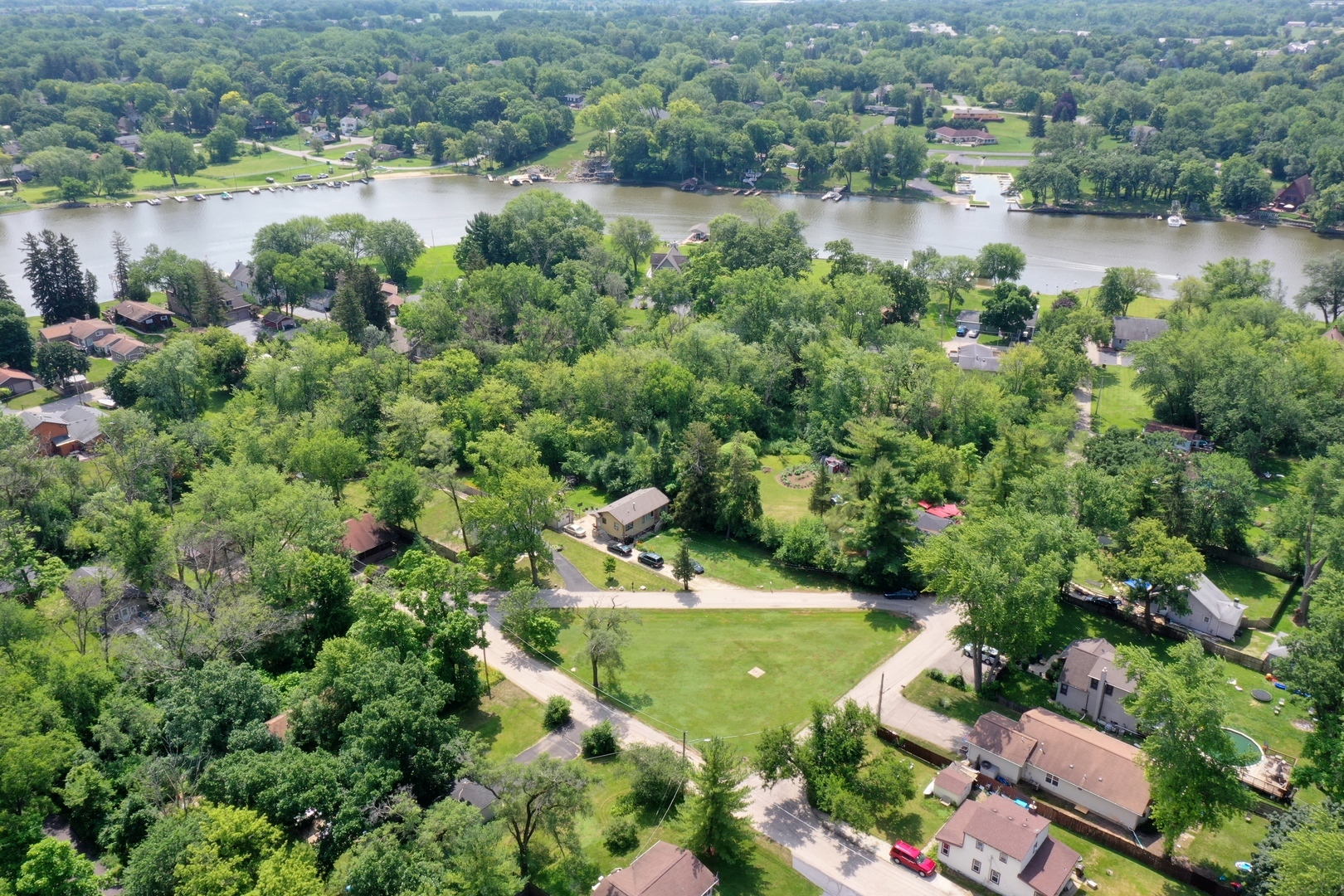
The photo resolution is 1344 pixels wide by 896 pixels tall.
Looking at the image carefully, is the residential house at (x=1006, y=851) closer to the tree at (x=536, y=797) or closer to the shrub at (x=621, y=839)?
the shrub at (x=621, y=839)

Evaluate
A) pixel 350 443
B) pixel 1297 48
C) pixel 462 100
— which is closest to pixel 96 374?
pixel 350 443

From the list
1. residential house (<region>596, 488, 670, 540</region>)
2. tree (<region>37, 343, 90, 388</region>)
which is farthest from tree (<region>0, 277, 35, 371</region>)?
residential house (<region>596, 488, 670, 540</region>)

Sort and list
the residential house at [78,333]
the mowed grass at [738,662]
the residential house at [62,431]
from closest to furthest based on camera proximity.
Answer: the mowed grass at [738,662] < the residential house at [62,431] < the residential house at [78,333]

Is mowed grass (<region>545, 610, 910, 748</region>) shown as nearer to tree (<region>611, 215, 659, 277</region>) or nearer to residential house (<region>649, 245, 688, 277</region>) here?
residential house (<region>649, 245, 688, 277</region>)

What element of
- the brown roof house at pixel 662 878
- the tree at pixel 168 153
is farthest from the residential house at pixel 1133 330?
the tree at pixel 168 153

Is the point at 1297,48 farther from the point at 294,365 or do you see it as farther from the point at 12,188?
the point at 12,188
